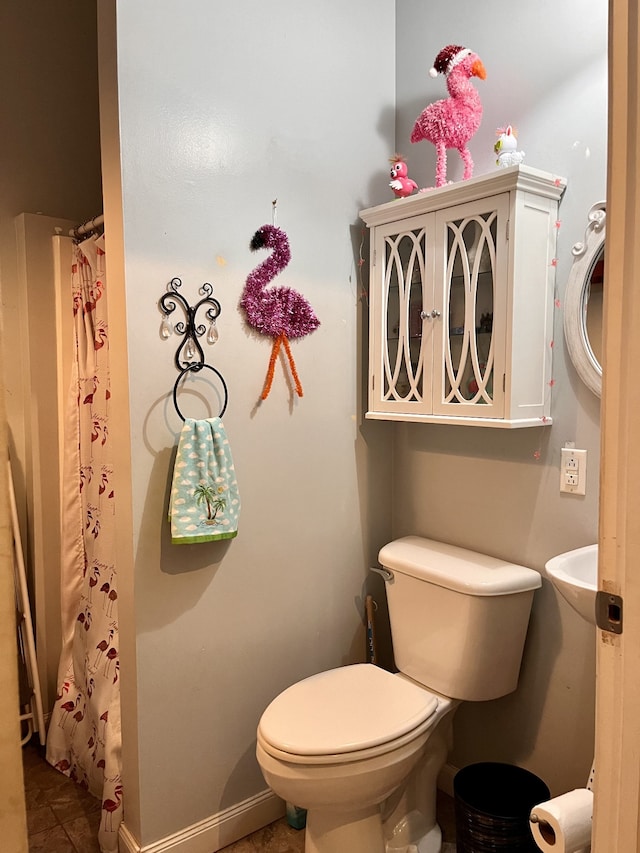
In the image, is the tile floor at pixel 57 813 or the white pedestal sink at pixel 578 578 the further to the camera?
the tile floor at pixel 57 813

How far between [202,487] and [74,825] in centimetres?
120

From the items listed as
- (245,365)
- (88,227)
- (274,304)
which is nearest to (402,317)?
(274,304)

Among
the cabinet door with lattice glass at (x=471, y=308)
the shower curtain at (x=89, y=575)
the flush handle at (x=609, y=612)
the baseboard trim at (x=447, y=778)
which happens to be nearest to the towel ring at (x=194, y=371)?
the shower curtain at (x=89, y=575)

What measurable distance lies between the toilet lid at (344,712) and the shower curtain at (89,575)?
2.02 ft

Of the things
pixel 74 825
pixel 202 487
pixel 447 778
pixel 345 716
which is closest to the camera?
pixel 345 716

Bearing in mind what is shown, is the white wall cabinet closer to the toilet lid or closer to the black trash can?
the toilet lid

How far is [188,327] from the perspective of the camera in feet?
5.67

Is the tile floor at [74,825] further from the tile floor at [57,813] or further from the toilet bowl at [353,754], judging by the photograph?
the toilet bowl at [353,754]

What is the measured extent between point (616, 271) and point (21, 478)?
222 centimetres

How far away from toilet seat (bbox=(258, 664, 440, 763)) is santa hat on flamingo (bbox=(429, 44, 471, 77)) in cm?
178

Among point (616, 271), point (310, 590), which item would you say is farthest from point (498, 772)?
point (616, 271)

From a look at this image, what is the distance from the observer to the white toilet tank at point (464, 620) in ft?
5.65

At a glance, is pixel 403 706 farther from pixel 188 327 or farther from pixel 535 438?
pixel 188 327

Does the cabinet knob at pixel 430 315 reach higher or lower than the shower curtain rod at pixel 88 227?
lower
